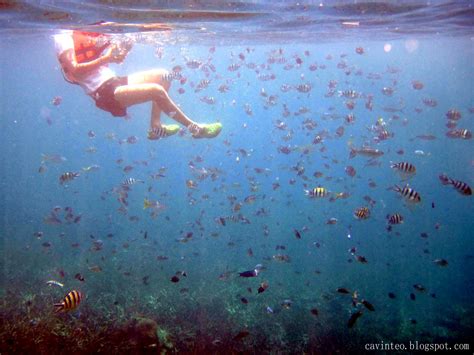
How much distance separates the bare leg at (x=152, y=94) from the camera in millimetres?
8484

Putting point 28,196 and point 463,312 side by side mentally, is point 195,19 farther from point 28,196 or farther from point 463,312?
point 28,196

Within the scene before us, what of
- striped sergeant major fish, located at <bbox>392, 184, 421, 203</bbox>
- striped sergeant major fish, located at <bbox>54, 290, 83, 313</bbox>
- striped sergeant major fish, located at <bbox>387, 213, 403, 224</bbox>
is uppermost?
striped sergeant major fish, located at <bbox>392, 184, 421, 203</bbox>

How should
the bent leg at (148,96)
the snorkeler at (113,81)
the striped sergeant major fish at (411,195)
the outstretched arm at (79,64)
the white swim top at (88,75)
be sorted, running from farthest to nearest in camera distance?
the white swim top at (88,75) → the outstretched arm at (79,64) → the snorkeler at (113,81) → the bent leg at (148,96) → the striped sergeant major fish at (411,195)

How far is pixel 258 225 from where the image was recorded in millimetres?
39625

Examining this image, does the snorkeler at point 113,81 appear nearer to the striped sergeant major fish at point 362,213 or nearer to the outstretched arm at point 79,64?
the outstretched arm at point 79,64

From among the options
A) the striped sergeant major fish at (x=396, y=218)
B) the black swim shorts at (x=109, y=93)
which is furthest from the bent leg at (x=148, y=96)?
the striped sergeant major fish at (x=396, y=218)

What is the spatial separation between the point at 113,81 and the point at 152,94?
1.50 m

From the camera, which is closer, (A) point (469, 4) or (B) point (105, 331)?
(B) point (105, 331)

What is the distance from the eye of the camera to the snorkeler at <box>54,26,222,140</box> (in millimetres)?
8727

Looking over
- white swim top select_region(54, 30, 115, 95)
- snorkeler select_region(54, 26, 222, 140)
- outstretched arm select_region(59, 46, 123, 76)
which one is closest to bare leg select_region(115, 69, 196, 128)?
snorkeler select_region(54, 26, 222, 140)

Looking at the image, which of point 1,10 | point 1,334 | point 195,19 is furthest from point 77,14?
point 1,334

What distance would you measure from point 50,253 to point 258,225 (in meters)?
23.3

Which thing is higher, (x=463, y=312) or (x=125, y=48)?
(x=125, y=48)

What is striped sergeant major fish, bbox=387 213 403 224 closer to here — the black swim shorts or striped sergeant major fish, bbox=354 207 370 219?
striped sergeant major fish, bbox=354 207 370 219
